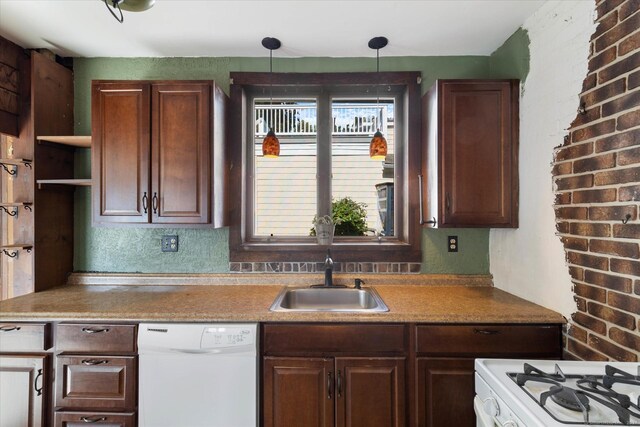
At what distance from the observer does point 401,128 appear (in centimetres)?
245

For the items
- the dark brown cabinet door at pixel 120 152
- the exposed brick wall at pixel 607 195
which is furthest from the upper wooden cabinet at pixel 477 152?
the dark brown cabinet door at pixel 120 152

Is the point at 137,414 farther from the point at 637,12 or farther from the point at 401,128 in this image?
the point at 637,12

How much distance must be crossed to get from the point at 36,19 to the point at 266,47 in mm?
1339

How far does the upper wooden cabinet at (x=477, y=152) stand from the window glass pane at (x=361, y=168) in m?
0.57

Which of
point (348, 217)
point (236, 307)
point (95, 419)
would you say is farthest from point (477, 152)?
point (95, 419)

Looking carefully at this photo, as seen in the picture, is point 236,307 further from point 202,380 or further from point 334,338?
point 334,338

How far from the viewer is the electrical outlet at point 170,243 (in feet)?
7.61

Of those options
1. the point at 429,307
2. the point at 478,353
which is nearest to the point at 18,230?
the point at 429,307

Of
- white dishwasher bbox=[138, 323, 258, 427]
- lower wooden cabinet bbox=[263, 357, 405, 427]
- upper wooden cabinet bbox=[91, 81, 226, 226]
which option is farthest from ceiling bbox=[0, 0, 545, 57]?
lower wooden cabinet bbox=[263, 357, 405, 427]

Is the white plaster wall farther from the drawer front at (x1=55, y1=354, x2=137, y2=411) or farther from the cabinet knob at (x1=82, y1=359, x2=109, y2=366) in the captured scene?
the cabinet knob at (x1=82, y1=359, x2=109, y2=366)

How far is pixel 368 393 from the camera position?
1631mm

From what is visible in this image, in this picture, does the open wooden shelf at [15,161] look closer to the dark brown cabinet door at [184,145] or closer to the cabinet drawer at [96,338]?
the dark brown cabinet door at [184,145]

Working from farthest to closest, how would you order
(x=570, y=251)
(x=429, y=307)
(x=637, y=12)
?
1. (x=429, y=307)
2. (x=570, y=251)
3. (x=637, y=12)

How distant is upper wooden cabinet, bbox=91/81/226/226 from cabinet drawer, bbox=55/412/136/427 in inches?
40.6
